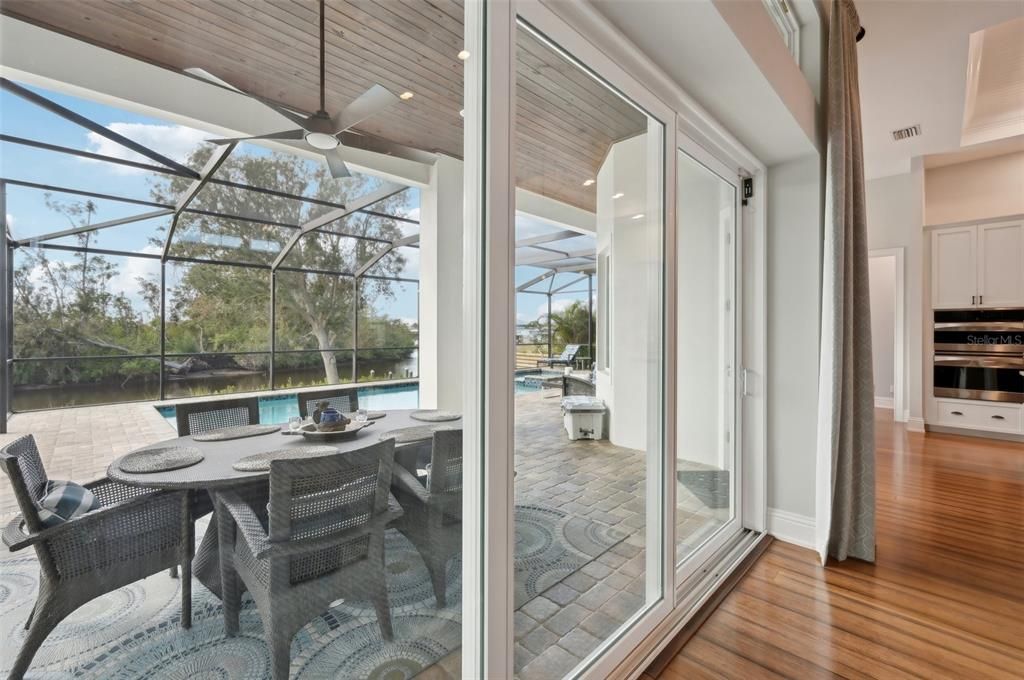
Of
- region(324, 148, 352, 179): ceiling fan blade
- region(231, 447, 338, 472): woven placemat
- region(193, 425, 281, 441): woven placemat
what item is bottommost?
region(231, 447, 338, 472): woven placemat

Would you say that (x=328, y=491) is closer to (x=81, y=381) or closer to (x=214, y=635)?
(x=214, y=635)

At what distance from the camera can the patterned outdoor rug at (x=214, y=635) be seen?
68cm

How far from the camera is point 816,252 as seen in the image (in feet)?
9.09

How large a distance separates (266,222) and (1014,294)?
24.6 feet

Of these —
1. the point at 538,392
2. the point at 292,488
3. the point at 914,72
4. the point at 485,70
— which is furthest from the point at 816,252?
the point at 292,488

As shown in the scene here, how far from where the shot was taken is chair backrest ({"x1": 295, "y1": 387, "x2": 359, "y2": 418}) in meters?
0.94

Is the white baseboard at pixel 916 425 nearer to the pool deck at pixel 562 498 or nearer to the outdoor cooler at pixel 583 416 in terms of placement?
the pool deck at pixel 562 498

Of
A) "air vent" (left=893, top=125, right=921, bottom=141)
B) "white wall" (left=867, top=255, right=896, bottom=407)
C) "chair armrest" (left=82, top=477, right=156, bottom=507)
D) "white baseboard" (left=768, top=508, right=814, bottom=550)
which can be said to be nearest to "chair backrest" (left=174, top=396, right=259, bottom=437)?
"chair armrest" (left=82, top=477, right=156, bottom=507)

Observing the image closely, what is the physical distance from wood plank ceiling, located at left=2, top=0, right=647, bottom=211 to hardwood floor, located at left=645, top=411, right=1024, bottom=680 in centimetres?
188

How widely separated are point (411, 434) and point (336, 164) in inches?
24.8

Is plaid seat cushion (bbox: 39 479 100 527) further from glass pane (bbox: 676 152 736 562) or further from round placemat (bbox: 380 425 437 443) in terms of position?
glass pane (bbox: 676 152 736 562)

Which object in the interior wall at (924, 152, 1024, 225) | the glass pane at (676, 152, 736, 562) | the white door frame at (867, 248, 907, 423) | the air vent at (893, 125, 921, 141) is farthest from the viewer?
the white door frame at (867, 248, 907, 423)

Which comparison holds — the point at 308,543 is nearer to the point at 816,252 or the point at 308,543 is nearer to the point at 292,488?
the point at 292,488

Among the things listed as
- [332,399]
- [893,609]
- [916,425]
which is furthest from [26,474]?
[916,425]
